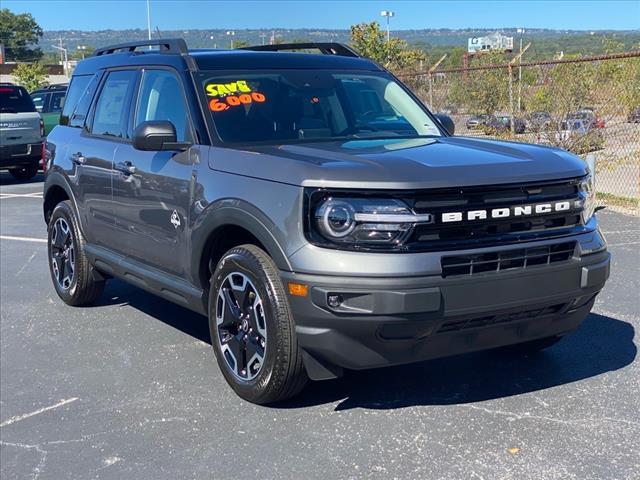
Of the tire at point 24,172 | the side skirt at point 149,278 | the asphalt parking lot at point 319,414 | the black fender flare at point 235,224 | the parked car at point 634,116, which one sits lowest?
the asphalt parking lot at point 319,414

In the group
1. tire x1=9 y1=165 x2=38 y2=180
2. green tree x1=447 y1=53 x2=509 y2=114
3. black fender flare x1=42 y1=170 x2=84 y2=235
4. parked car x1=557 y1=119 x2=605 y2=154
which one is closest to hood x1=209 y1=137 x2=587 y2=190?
black fender flare x1=42 y1=170 x2=84 y2=235

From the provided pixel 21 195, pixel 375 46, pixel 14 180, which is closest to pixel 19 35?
pixel 375 46

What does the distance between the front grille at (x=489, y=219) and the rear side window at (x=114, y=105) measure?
8.92 feet

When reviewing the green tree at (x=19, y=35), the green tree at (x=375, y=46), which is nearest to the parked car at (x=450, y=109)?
the green tree at (x=375, y=46)

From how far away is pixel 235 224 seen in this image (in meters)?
4.16

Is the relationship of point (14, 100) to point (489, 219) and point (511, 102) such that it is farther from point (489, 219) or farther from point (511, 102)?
point (489, 219)

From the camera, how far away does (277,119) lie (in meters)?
4.85

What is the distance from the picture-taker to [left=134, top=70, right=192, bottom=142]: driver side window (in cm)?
485

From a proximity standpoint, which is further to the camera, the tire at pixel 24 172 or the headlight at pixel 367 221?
the tire at pixel 24 172

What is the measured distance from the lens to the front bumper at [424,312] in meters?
3.56

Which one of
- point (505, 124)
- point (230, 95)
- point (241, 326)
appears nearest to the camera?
point (241, 326)

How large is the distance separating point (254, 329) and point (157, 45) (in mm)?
2437

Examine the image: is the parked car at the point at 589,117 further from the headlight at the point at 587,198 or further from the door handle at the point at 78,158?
the door handle at the point at 78,158

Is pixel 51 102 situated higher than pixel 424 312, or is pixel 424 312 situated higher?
pixel 51 102
